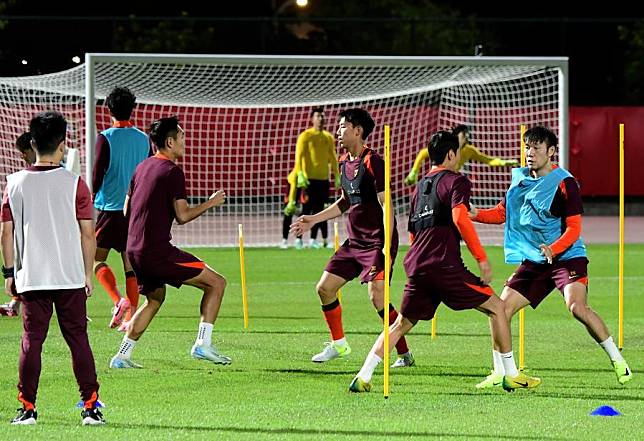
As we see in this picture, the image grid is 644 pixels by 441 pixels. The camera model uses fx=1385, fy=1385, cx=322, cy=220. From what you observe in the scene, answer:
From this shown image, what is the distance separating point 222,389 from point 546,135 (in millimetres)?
2779

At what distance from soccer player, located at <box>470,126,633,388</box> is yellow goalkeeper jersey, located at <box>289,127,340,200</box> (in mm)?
11096

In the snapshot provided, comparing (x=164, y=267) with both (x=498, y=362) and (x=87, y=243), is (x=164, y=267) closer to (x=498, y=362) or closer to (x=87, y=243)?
(x=87, y=243)

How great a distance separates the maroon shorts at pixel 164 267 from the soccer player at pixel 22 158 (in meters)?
3.07

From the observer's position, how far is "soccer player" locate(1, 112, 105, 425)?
7820 mm

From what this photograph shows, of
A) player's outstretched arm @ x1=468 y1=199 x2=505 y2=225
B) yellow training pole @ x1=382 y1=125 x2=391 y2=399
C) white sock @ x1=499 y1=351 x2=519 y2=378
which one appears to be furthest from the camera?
player's outstretched arm @ x1=468 y1=199 x2=505 y2=225

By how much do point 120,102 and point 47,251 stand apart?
4.41 m

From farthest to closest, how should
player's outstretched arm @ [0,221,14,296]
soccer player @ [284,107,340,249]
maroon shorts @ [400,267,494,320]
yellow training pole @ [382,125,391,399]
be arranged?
1. soccer player @ [284,107,340,249]
2. maroon shorts @ [400,267,494,320]
3. yellow training pole @ [382,125,391,399]
4. player's outstretched arm @ [0,221,14,296]

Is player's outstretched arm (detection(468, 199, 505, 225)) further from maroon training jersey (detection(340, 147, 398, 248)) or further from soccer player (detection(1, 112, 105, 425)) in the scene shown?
soccer player (detection(1, 112, 105, 425))

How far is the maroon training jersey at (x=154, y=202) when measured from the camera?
32.1 feet

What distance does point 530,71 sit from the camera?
21.6 meters

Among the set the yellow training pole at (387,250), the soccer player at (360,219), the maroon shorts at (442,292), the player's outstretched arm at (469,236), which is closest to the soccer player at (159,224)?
the soccer player at (360,219)

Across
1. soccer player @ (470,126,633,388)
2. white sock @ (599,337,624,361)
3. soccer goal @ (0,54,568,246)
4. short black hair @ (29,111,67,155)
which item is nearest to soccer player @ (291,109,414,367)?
soccer player @ (470,126,633,388)

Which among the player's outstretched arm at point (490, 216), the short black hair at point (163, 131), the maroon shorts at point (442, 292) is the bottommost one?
the maroon shorts at point (442, 292)

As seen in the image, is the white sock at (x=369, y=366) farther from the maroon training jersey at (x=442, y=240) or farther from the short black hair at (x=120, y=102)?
the short black hair at (x=120, y=102)
